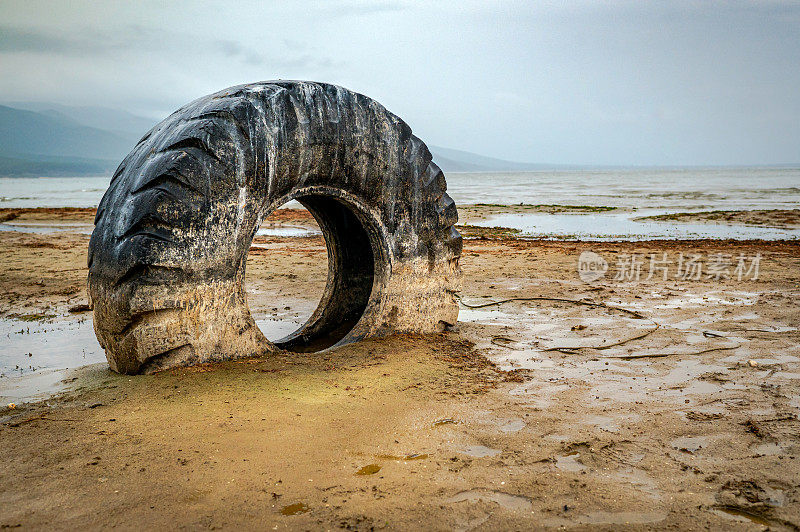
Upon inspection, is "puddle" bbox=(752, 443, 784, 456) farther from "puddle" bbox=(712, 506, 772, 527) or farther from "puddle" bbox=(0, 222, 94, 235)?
"puddle" bbox=(0, 222, 94, 235)

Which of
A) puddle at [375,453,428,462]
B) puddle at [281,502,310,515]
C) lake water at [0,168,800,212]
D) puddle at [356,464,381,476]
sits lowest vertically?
puddle at [375,453,428,462]

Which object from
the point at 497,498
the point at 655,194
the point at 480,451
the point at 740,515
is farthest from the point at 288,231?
the point at 655,194

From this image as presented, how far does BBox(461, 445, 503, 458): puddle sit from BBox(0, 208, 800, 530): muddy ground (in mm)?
14

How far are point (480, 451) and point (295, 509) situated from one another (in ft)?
3.55

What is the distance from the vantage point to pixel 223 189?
166 inches

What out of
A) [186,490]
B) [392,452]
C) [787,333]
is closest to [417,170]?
[392,452]

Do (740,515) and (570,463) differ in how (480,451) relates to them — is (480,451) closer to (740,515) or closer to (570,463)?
(570,463)

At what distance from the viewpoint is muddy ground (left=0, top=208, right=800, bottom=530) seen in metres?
2.72

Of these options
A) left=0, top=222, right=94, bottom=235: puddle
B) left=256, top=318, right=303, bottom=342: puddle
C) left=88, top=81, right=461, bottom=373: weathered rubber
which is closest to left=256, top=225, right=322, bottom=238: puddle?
left=0, top=222, right=94, bottom=235: puddle

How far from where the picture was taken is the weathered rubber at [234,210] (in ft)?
13.1

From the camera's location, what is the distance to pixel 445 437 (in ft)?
11.6

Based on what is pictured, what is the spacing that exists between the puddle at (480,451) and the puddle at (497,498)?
39cm

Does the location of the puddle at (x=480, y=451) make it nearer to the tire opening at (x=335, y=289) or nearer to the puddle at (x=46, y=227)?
the tire opening at (x=335, y=289)

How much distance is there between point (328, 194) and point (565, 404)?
7.64ft
